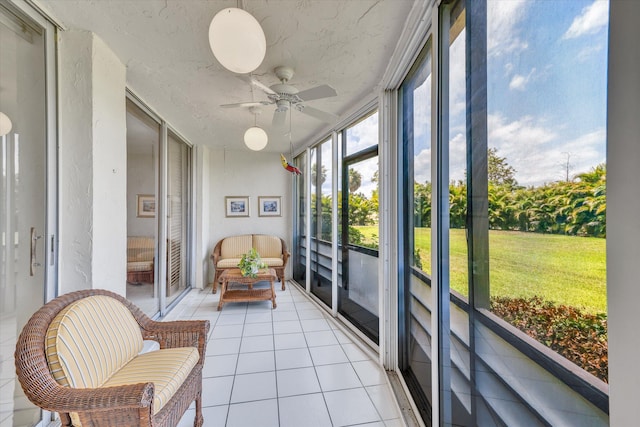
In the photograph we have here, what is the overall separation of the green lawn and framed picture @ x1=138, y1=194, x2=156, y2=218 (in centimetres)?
307

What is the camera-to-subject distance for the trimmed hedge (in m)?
0.58

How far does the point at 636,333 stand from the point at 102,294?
2.27 metres

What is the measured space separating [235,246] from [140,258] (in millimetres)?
Result: 2190

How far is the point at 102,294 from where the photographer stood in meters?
1.60

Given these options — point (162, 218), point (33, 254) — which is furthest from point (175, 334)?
point (162, 218)

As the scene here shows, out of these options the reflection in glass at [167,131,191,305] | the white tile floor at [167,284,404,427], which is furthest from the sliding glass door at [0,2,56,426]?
the reflection in glass at [167,131,191,305]

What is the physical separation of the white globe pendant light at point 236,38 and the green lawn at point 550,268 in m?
1.28

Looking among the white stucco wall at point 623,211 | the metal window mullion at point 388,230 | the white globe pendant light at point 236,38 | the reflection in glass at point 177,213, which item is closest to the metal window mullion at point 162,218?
the reflection in glass at point 177,213

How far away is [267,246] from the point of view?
5012 millimetres

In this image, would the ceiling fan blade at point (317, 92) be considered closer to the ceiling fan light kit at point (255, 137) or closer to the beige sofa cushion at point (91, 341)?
the ceiling fan light kit at point (255, 137)

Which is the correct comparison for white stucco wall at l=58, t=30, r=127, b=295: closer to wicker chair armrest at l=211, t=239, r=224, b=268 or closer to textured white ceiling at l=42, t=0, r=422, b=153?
textured white ceiling at l=42, t=0, r=422, b=153

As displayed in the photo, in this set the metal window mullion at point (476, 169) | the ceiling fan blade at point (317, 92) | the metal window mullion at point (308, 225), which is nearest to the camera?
the metal window mullion at point (476, 169)

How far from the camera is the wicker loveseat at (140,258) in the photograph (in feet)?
8.27

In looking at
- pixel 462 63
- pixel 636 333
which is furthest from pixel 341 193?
pixel 636 333
